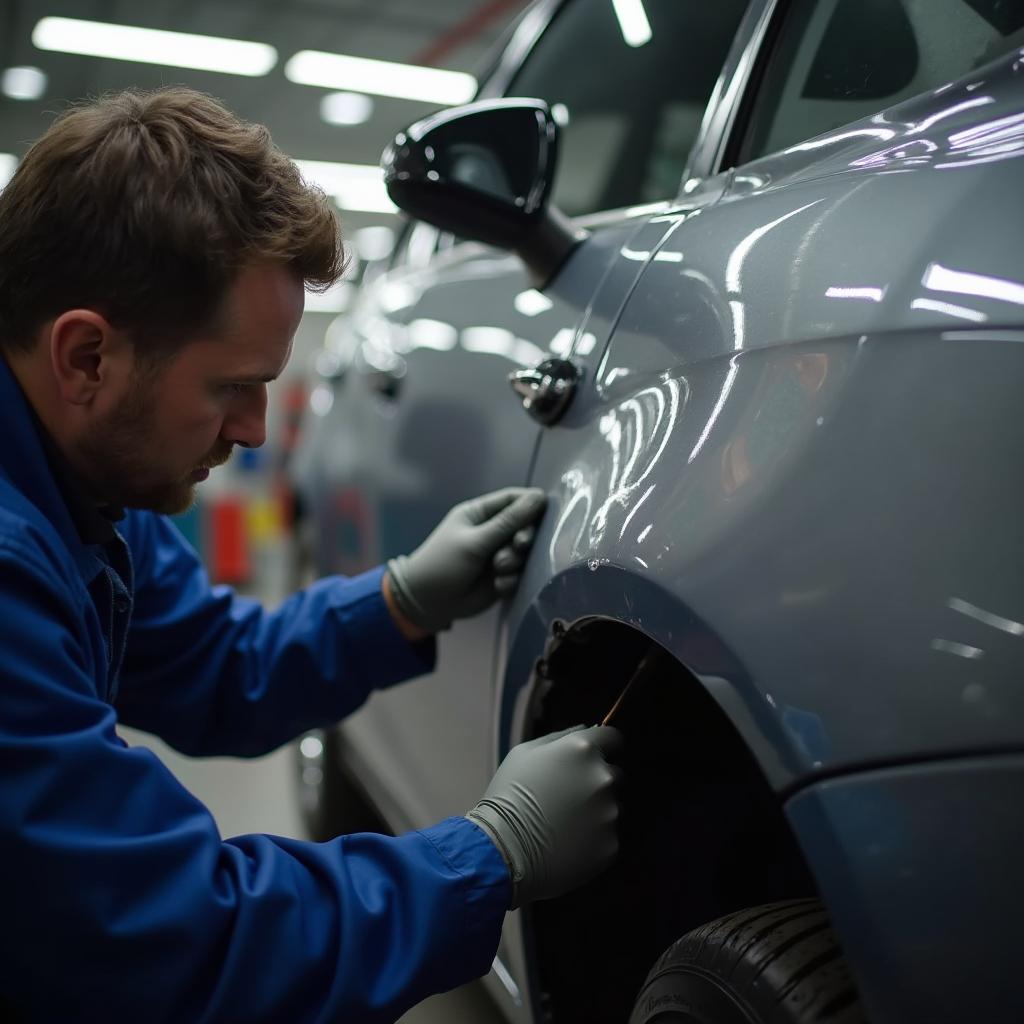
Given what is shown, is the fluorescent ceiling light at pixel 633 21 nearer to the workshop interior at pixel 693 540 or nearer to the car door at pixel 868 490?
the workshop interior at pixel 693 540

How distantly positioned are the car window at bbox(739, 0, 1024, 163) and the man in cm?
44

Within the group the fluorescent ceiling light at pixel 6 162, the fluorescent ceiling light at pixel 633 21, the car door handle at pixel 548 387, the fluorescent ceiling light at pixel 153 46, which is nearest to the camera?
the car door handle at pixel 548 387

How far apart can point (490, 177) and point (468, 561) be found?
1.43ft

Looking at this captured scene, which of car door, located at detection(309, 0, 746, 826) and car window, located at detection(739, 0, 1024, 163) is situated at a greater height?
car window, located at detection(739, 0, 1024, 163)

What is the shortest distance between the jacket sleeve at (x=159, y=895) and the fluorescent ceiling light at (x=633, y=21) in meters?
1.10

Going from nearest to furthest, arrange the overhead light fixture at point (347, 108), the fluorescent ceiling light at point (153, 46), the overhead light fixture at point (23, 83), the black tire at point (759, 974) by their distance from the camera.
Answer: the black tire at point (759, 974), the fluorescent ceiling light at point (153, 46), the overhead light fixture at point (23, 83), the overhead light fixture at point (347, 108)

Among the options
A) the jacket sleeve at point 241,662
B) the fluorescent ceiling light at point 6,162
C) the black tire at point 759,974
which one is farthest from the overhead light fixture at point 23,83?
the black tire at point 759,974

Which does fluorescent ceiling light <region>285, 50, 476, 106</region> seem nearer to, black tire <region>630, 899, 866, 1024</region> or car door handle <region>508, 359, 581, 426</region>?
car door handle <region>508, 359, 581, 426</region>

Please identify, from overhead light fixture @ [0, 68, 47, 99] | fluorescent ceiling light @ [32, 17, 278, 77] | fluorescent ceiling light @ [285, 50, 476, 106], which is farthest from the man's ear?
overhead light fixture @ [0, 68, 47, 99]

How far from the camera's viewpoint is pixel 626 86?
155cm

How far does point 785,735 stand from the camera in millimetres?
623

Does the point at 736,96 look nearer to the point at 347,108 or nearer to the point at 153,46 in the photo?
the point at 153,46

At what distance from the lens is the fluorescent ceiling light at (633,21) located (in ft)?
4.75

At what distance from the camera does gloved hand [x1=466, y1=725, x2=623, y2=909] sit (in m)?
0.89
